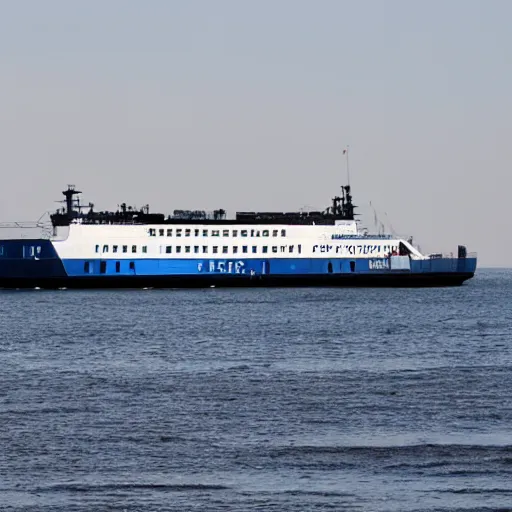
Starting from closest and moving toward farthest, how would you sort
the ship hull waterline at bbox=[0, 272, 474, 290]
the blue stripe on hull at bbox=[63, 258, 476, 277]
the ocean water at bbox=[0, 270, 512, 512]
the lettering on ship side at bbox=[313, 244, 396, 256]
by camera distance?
the ocean water at bbox=[0, 270, 512, 512], the ship hull waterline at bbox=[0, 272, 474, 290], the blue stripe on hull at bbox=[63, 258, 476, 277], the lettering on ship side at bbox=[313, 244, 396, 256]

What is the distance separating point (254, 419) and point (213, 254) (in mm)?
75052

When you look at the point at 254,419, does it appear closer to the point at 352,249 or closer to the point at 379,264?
the point at 352,249

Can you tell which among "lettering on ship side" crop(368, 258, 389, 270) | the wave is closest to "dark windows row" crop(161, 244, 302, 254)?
"lettering on ship side" crop(368, 258, 389, 270)

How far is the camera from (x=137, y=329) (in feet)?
206

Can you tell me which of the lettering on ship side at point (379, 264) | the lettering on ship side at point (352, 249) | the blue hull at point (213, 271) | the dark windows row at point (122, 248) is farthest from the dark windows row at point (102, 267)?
the lettering on ship side at point (379, 264)

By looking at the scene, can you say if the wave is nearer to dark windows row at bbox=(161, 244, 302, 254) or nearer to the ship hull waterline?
the ship hull waterline

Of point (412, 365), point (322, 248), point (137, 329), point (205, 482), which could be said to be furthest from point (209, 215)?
point (205, 482)

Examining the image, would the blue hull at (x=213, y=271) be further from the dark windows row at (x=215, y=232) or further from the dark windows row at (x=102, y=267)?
the dark windows row at (x=215, y=232)

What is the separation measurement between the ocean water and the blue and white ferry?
38039 millimetres

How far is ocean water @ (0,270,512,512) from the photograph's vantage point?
2219 cm

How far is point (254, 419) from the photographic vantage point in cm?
3028

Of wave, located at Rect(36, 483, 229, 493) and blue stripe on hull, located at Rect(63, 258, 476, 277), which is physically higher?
blue stripe on hull, located at Rect(63, 258, 476, 277)

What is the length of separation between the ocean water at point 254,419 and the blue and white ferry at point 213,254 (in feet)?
125

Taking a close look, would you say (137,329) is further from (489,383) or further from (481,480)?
(481,480)
